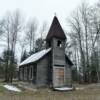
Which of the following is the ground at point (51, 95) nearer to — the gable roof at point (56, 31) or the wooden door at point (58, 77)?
the wooden door at point (58, 77)

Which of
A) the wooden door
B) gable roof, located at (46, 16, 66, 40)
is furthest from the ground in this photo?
gable roof, located at (46, 16, 66, 40)

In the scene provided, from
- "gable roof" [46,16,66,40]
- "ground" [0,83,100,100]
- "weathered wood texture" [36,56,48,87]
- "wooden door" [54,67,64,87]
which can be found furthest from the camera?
"gable roof" [46,16,66,40]

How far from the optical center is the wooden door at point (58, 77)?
2243cm

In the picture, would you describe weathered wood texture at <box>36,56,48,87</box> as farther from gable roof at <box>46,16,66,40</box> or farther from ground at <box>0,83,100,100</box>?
ground at <box>0,83,100,100</box>

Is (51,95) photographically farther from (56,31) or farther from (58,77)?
(56,31)

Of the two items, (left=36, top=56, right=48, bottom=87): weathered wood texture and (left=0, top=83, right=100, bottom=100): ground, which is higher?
(left=36, top=56, right=48, bottom=87): weathered wood texture

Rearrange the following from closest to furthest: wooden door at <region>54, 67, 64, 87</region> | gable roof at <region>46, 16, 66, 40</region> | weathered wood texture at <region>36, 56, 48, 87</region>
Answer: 1. weathered wood texture at <region>36, 56, 48, 87</region>
2. wooden door at <region>54, 67, 64, 87</region>
3. gable roof at <region>46, 16, 66, 40</region>

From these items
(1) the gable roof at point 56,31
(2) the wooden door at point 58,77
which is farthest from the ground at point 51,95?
(1) the gable roof at point 56,31

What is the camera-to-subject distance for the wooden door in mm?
22428

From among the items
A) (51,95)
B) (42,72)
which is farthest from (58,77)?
(51,95)

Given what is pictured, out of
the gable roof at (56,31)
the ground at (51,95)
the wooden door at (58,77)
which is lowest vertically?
the ground at (51,95)

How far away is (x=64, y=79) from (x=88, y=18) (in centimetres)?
1656

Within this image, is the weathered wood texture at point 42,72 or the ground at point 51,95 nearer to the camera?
Answer: the ground at point 51,95

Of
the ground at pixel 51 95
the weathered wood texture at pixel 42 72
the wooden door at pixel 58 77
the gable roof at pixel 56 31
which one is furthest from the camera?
the gable roof at pixel 56 31
